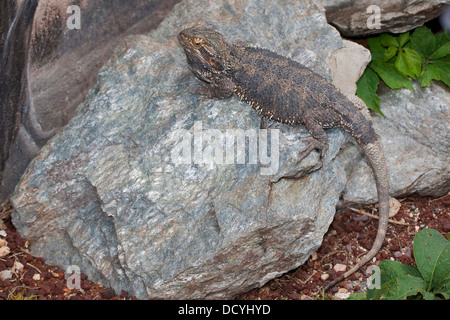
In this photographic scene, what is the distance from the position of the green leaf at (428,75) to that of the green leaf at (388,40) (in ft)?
1.43

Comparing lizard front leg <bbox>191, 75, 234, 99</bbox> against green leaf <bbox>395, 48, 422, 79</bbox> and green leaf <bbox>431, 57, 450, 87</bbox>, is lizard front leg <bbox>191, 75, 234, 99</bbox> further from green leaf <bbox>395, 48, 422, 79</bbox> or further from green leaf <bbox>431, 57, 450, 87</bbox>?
green leaf <bbox>431, 57, 450, 87</bbox>

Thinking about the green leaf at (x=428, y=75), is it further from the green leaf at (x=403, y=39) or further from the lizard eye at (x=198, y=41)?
the lizard eye at (x=198, y=41)

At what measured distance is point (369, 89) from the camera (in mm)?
6070

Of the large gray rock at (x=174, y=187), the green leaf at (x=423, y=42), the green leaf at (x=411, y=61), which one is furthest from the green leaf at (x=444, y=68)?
the large gray rock at (x=174, y=187)

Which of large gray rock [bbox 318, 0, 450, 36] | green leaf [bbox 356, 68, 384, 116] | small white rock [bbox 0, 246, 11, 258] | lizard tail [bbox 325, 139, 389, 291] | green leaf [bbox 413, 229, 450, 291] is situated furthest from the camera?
green leaf [bbox 356, 68, 384, 116]

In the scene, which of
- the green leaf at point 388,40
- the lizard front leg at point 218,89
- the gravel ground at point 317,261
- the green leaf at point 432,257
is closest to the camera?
the green leaf at point 432,257

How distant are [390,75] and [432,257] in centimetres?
233

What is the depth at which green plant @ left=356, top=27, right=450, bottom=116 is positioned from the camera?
19.9 feet

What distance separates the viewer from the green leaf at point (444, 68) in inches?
240

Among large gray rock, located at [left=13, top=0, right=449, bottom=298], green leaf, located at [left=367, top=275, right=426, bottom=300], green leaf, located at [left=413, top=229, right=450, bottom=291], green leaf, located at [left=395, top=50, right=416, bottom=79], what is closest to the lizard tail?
large gray rock, located at [left=13, top=0, right=449, bottom=298]

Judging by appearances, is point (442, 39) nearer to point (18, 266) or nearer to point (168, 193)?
point (168, 193)

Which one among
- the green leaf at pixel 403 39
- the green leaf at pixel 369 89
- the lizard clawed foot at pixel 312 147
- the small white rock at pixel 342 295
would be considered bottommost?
the small white rock at pixel 342 295

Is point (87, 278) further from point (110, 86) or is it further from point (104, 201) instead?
point (110, 86)

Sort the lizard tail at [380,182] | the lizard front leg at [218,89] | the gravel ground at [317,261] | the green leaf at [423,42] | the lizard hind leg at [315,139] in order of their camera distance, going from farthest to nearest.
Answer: the green leaf at [423,42] < the lizard tail at [380,182] < the lizard front leg at [218,89] < the lizard hind leg at [315,139] < the gravel ground at [317,261]
